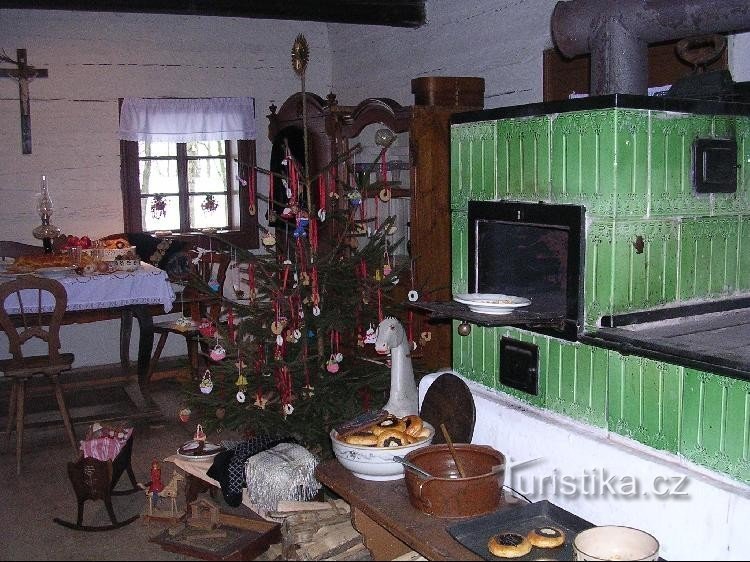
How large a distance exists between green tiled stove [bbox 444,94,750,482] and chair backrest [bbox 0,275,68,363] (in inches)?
105

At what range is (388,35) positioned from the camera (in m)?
6.30

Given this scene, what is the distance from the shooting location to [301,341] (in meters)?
3.54

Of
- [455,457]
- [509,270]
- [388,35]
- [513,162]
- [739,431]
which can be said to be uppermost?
[388,35]

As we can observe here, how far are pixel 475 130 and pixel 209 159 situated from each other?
4.50 m

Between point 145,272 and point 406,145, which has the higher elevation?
point 406,145

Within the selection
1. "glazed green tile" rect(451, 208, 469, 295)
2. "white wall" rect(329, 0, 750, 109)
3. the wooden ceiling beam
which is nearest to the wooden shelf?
"glazed green tile" rect(451, 208, 469, 295)

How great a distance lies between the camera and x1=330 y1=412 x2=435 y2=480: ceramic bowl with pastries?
2.59m

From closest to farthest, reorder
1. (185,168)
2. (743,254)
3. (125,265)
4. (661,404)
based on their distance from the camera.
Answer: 1. (661,404)
2. (743,254)
3. (125,265)
4. (185,168)

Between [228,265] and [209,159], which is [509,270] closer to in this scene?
[228,265]

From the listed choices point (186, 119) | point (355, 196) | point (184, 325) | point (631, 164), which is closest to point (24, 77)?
point (186, 119)

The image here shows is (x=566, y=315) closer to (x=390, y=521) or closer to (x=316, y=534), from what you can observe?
(x=390, y=521)

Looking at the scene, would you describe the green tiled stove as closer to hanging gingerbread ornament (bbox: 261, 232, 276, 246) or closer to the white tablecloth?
hanging gingerbread ornament (bbox: 261, 232, 276, 246)

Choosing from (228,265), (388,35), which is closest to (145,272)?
(228,265)

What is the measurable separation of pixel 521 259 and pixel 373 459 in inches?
34.8
